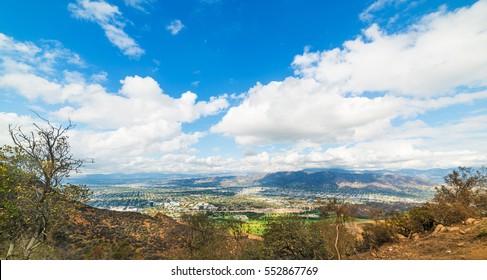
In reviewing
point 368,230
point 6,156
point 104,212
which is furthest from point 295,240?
point 104,212

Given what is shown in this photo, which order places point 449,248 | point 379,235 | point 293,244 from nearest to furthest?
point 449,248 → point 379,235 → point 293,244

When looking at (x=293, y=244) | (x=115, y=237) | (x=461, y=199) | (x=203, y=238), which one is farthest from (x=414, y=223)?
(x=115, y=237)

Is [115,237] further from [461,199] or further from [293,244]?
[461,199]

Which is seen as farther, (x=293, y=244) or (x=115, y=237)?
(x=115, y=237)

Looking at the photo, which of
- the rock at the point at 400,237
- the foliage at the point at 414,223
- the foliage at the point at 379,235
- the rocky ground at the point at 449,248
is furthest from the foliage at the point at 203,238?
the rocky ground at the point at 449,248

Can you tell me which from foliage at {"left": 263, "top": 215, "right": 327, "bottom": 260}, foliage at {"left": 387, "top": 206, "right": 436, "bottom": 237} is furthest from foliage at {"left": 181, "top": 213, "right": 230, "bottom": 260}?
foliage at {"left": 387, "top": 206, "right": 436, "bottom": 237}

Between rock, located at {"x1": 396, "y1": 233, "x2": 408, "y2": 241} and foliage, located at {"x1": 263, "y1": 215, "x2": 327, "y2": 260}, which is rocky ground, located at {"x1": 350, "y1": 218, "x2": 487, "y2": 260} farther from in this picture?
foliage, located at {"x1": 263, "y1": 215, "x2": 327, "y2": 260}

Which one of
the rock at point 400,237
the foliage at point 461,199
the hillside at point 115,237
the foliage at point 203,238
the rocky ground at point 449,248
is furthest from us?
the hillside at point 115,237

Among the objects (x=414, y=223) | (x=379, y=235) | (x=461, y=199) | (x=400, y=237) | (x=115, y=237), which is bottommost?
(x=115, y=237)

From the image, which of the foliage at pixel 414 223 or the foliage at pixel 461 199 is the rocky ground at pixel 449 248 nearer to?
the foliage at pixel 414 223
